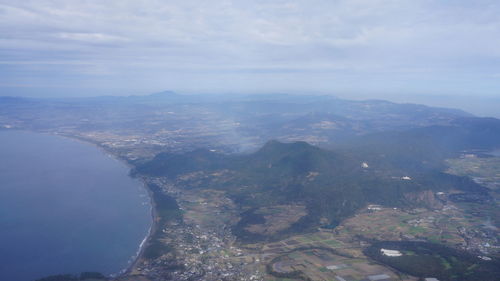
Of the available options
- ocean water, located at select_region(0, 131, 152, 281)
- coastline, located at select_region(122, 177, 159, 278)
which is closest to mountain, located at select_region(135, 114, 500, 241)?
coastline, located at select_region(122, 177, 159, 278)

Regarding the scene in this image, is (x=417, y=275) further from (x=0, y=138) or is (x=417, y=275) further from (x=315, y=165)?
(x=0, y=138)

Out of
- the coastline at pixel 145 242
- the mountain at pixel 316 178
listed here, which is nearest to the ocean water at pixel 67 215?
the coastline at pixel 145 242

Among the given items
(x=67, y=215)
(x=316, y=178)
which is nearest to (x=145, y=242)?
(x=67, y=215)

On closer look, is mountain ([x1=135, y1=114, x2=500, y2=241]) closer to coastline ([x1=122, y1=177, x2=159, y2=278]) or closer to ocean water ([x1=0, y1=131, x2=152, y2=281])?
coastline ([x1=122, y1=177, x2=159, y2=278])

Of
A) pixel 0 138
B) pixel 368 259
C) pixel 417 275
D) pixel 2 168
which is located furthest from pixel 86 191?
pixel 0 138

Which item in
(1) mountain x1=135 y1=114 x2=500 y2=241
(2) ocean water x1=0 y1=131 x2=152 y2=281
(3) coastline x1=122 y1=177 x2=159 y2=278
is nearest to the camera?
(3) coastline x1=122 y1=177 x2=159 y2=278

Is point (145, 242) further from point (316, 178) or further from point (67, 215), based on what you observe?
point (316, 178)

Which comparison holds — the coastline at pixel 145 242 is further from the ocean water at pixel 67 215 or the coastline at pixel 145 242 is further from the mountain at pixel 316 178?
the mountain at pixel 316 178

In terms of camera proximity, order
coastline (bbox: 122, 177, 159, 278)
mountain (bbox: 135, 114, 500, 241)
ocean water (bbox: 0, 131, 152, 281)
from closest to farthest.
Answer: coastline (bbox: 122, 177, 159, 278)
ocean water (bbox: 0, 131, 152, 281)
mountain (bbox: 135, 114, 500, 241)
